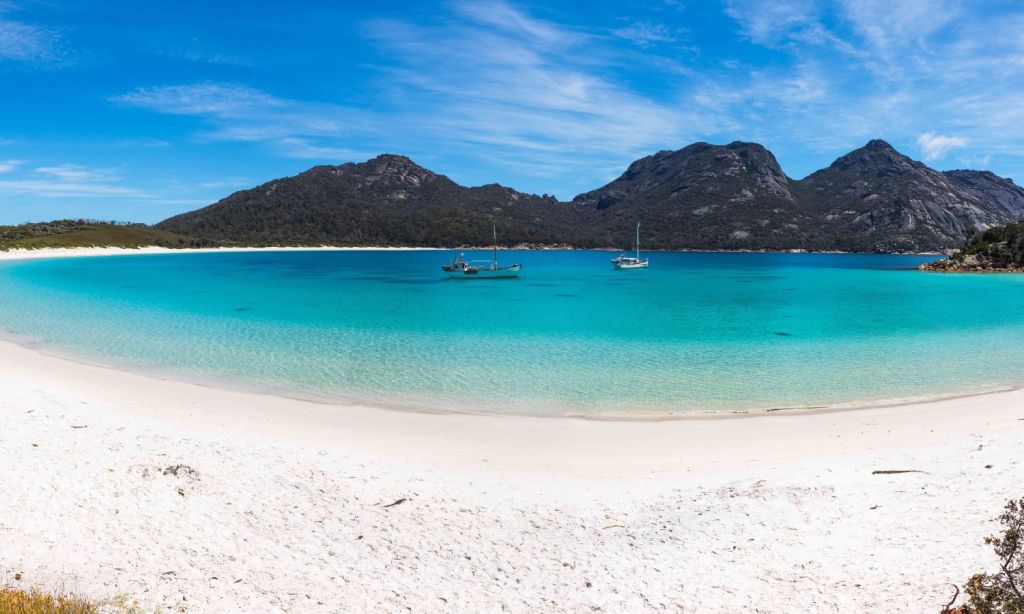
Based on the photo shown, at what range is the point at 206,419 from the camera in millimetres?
13539

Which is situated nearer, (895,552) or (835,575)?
(835,575)

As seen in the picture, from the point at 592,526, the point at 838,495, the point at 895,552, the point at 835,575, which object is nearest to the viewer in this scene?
the point at 835,575

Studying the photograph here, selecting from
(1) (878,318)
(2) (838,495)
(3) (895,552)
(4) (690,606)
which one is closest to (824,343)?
(1) (878,318)

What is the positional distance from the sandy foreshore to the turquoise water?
3.47m

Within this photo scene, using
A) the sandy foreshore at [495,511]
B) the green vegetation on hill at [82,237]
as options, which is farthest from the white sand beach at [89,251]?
the sandy foreshore at [495,511]

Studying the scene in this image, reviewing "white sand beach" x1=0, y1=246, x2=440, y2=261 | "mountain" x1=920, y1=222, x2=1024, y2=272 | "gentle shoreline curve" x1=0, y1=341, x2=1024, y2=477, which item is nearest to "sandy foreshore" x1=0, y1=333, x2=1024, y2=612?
"gentle shoreline curve" x1=0, y1=341, x2=1024, y2=477

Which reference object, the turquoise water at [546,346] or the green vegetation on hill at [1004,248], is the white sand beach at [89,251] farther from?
the green vegetation on hill at [1004,248]

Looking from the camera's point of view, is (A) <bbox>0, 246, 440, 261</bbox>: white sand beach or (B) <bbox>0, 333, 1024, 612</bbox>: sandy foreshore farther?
(A) <bbox>0, 246, 440, 261</bbox>: white sand beach

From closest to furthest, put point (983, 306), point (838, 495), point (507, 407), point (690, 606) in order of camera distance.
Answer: point (690, 606), point (838, 495), point (507, 407), point (983, 306)

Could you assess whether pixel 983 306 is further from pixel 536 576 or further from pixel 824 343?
pixel 536 576

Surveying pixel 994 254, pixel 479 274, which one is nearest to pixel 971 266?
pixel 994 254

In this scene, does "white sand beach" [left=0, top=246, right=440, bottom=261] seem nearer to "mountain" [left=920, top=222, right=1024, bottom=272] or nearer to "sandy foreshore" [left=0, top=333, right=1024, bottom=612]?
"sandy foreshore" [left=0, top=333, right=1024, bottom=612]

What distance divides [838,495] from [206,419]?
13384 mm

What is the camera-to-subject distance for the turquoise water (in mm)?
17156
